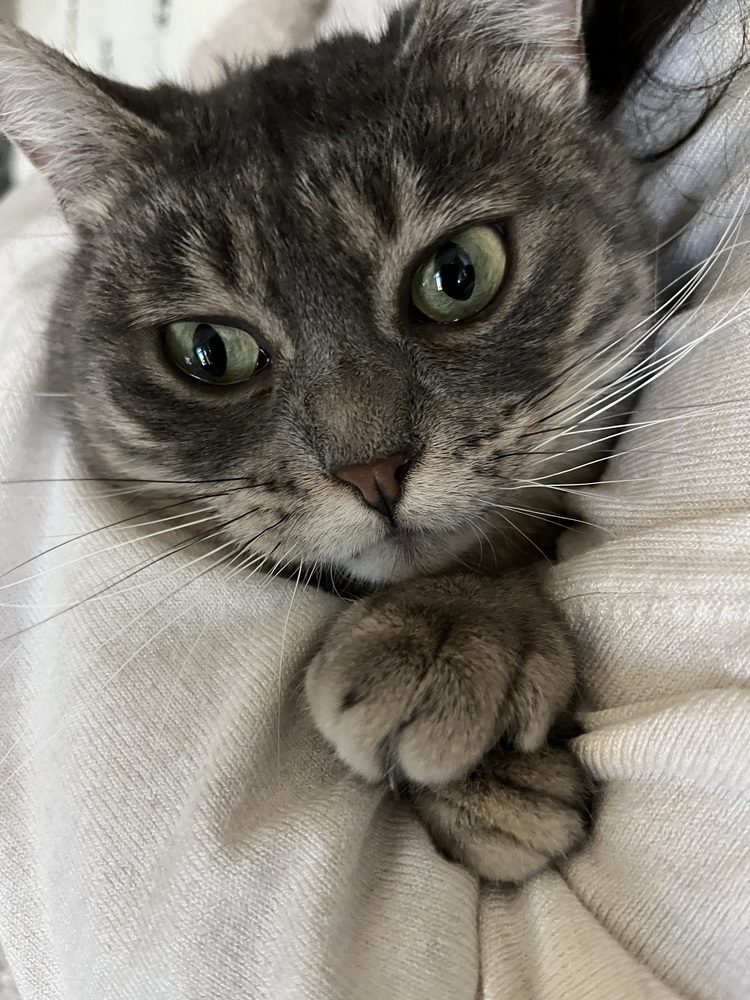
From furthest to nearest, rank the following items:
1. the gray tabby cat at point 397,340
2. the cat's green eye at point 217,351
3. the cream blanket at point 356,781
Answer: the cat's green eye at point 217,351, the gray tabby cat at point 397,340, the cream blanket at point 356,781

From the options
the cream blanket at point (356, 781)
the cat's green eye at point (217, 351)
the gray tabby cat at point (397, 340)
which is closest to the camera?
the cream blanket at point (356, 781)

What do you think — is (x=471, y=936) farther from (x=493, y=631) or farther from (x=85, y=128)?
(x=85, y=128)

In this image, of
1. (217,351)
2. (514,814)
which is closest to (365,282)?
(217,351)

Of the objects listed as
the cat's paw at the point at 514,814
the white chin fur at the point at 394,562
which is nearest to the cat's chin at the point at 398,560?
the white chin fur at the point at 394,562

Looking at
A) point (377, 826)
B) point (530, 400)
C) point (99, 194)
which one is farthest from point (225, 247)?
point (377, 826)

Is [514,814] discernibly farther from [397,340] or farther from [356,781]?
[397,340]

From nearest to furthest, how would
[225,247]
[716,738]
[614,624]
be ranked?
[716,738], [614,624], [225,247]

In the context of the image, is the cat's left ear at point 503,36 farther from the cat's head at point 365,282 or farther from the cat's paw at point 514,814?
the cat's paw at point 514,814
